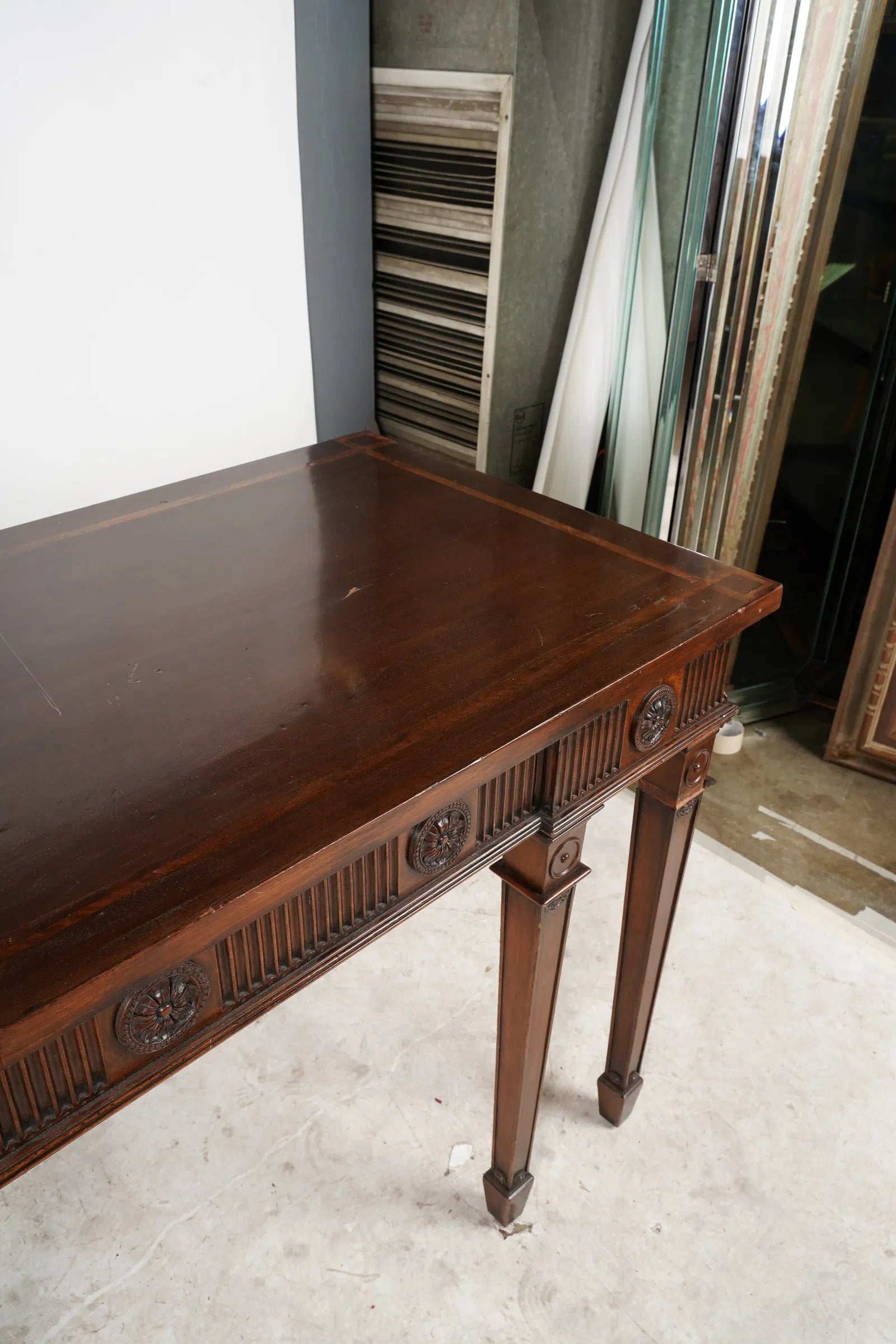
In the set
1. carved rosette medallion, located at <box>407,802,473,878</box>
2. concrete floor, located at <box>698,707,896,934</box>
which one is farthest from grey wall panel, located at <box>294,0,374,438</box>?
carved rosette medallion, located at <box>407,802,473,878</box>

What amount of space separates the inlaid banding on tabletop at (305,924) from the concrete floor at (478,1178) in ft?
2.43

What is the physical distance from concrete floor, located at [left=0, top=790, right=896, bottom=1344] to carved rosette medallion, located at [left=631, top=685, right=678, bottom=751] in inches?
30.8

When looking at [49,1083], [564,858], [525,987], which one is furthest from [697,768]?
[49,1083]

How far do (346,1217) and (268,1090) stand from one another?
0.88ft

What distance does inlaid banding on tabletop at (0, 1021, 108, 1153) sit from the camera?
74 cm

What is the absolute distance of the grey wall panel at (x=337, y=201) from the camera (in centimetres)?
201

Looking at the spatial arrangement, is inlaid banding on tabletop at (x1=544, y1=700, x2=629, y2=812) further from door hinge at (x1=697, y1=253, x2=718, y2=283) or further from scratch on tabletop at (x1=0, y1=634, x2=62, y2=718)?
door hinge at (x1=697, y1=253, x2=718, y2=283)

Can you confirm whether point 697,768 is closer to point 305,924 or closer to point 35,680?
point 305,924

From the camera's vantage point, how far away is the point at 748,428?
2188 millimetres

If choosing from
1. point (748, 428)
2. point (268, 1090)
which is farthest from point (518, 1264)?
point (748, 428)

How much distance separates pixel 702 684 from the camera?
123 centimetres

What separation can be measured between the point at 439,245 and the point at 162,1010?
6.10ft

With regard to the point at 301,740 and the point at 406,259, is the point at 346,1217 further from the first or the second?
the point at 406,259

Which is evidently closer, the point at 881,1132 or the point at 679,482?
the point at 881,1132
